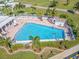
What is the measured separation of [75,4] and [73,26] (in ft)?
37.2

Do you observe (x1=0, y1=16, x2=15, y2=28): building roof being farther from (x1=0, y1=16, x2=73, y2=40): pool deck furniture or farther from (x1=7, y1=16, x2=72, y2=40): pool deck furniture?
(x1=7, y1=16, x2=72, y2=40): pool deck furniture

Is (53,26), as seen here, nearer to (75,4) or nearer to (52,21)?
(52,21)

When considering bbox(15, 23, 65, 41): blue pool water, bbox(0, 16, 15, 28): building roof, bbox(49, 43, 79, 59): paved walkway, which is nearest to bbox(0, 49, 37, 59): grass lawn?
bbox(49, 43, 79, 59): paved walkway

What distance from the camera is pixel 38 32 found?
1746 inches

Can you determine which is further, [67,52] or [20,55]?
[20,55]

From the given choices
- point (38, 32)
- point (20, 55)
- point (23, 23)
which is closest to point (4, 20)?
point (23, 23)

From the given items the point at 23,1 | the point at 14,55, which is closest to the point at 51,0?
the point at 23,1

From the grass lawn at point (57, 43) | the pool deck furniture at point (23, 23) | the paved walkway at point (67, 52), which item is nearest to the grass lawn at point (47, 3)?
the pool deck furniture at point (23, 23)

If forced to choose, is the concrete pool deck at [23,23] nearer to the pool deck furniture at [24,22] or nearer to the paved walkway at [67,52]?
the pool deck furniture at [24,22]

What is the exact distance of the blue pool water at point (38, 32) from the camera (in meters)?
41.8

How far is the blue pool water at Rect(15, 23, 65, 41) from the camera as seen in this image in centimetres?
4181

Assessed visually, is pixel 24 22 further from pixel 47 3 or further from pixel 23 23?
pixel 47 3

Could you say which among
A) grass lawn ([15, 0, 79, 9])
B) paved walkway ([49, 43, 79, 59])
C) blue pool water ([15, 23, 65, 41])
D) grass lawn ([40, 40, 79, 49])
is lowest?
blue pool water ([15, 23, 65, 41])

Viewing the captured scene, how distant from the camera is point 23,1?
59.8 meters
